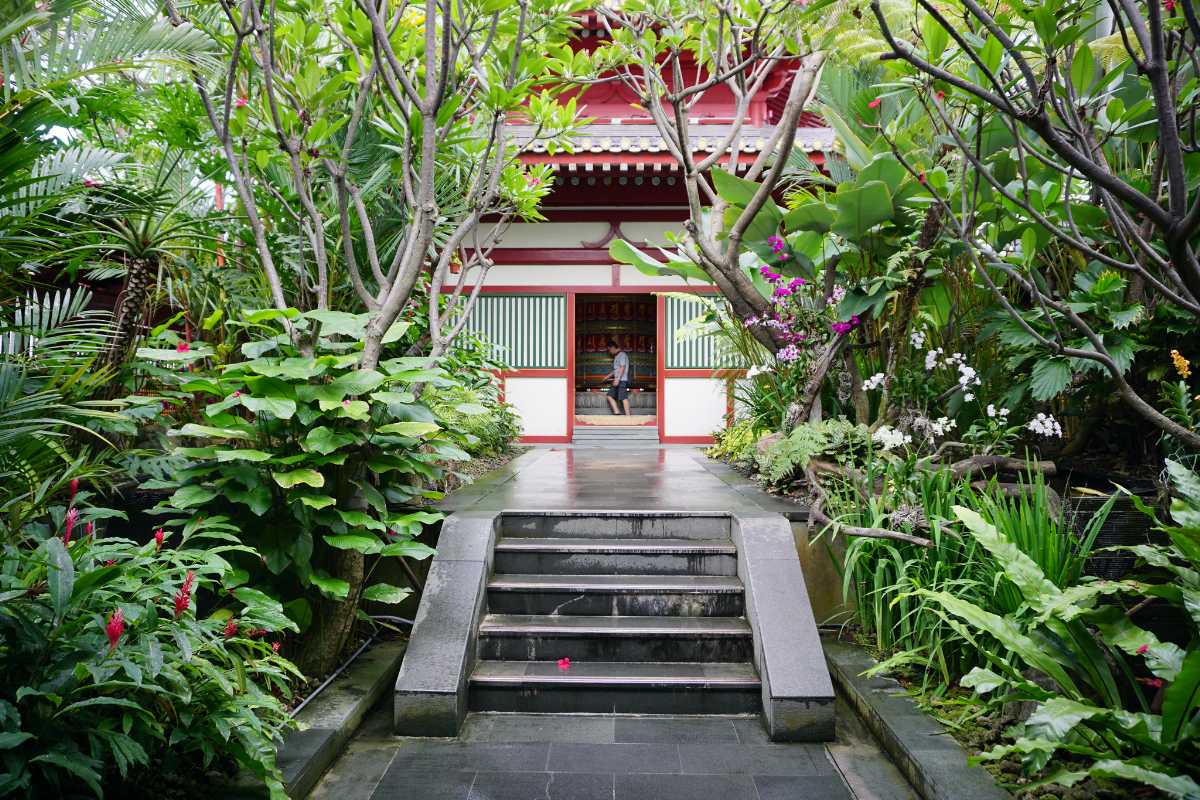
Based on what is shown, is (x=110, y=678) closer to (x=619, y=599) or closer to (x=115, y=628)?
(x=115, y=628)

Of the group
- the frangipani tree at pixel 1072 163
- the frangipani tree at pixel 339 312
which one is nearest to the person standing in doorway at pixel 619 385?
the frangipani tree at pixel 1072 163

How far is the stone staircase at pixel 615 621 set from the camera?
3.44 m

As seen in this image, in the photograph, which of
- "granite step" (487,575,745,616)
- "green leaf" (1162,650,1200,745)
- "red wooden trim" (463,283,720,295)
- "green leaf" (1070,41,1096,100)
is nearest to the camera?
"green leaf" (1162,650,1200,745)

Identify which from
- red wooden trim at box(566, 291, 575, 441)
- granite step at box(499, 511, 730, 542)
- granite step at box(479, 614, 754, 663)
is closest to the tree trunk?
granite step at box(499, 511, 730, 542)

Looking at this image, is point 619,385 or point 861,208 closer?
point 861,208

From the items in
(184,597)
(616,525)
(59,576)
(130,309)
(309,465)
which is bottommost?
(616,525)

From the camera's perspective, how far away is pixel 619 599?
12.9 feet

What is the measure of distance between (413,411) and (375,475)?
473 mm

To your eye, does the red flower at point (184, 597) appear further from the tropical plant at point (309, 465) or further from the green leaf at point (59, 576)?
the tropical plant at point (309, 465)

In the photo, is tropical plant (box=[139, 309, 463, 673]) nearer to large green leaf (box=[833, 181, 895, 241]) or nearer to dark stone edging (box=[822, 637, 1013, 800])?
dark stone edging (box=[822, 637, 1013, 800])

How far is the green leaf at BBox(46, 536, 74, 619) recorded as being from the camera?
195 cm

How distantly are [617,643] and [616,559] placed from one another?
1.86 feet

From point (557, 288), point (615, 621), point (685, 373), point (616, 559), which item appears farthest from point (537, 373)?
point (615, 621)

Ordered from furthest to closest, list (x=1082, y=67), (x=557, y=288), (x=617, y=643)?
(x=557, y=288)
(x=617, y=643)
(x=1082, y=67)
